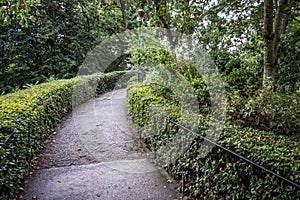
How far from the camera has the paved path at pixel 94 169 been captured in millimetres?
3576

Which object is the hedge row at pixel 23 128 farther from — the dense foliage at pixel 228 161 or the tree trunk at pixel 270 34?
the tree trunk at pixel 270 34

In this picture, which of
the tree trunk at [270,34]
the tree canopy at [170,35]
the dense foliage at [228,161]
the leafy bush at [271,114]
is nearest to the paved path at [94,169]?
the dense foliage at [228,161]

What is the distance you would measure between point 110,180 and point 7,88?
13794mm

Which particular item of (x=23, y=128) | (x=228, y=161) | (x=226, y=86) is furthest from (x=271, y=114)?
(x=23, y=128)

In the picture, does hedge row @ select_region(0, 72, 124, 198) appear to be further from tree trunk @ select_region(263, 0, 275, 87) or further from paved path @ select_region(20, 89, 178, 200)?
tree trunk @ select_region(263, 0, 275, 87)

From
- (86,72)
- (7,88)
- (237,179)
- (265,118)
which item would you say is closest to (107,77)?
(86,72)

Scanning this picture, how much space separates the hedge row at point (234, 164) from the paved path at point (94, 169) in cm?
44

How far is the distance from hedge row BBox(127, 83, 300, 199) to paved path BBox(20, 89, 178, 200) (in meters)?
0.44

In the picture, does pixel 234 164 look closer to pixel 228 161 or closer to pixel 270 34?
pixel 228 161

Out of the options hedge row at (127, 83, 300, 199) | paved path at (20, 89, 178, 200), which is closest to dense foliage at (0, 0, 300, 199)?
hedge row at (127, 83, 300, 199)

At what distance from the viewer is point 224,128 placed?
329 centimetres

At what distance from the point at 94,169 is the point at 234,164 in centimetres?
257

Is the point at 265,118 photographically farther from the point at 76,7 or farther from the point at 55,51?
the point at 76,7

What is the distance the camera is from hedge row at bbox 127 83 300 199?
218cm
